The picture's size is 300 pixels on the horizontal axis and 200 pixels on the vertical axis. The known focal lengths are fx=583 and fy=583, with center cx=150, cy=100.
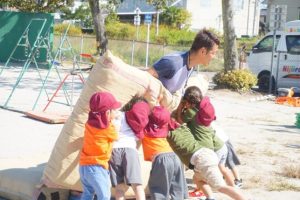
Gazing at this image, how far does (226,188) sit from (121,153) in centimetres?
100

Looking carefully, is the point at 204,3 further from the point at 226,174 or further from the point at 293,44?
the point at 226,174

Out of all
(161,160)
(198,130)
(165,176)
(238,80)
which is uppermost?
(198,130)

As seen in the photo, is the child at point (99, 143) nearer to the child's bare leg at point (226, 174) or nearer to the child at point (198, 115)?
the child at point (198, 115)

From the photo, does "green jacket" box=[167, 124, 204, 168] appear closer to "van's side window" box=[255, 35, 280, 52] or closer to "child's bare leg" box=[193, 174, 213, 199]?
"child's bare leg" box=[193, 174, 213, 199]

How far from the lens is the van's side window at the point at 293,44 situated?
59.5 ft

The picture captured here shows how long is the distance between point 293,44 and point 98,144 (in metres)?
14.6

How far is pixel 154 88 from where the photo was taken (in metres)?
5.23

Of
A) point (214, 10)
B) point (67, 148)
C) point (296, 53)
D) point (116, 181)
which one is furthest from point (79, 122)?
point (214, 10)

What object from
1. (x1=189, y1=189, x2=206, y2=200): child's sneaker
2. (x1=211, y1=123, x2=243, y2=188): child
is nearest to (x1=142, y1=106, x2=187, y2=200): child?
(x1=189, y1=189, x2=206, y2=200): child's sneaker

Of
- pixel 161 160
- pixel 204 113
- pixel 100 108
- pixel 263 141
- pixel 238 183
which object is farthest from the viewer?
pixel 263 141

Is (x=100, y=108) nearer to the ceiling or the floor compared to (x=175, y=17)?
nearer to the floor

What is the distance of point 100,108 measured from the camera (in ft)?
15.6

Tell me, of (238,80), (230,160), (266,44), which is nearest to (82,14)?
(266,44)

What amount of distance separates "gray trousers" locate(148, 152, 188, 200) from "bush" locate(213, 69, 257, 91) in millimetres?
12450
